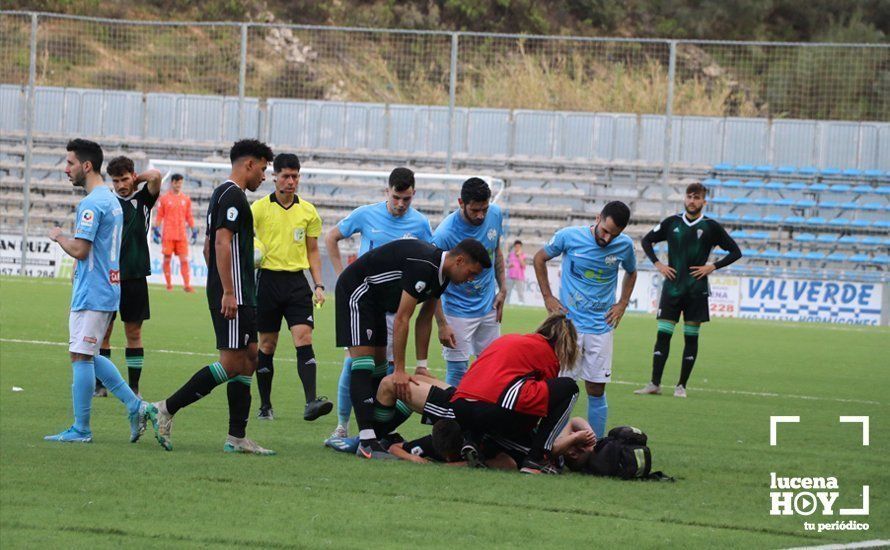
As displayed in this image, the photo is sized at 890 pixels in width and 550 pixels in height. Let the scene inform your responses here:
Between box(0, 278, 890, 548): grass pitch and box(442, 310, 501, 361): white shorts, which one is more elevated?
box(442, 310, 501, 361): white shorts

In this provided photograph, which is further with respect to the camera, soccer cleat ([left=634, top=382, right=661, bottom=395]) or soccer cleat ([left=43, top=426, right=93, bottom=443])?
soccer cleat ([left=634, top=382, right=661, bottom=395])

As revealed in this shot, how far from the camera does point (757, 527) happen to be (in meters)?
6.70

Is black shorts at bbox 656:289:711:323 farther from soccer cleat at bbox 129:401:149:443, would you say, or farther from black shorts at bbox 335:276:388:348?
soccer cleat at bbox 129:401:149:443

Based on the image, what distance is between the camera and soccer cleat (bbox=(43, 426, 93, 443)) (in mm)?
8633

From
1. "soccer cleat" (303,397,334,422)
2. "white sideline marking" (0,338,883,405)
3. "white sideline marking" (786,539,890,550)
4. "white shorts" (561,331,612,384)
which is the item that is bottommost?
"white sideline marking" (0,338,883,405)

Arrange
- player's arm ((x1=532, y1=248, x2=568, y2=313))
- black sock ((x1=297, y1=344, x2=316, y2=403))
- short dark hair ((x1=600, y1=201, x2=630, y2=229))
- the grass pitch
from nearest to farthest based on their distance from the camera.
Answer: the grass pitch, short dark hair ((x1=600, y1=201, x2=630, y2=229)), player's arm ((x1=532, y1=248, x2=568, y2=313)), black sock ((x1=297, y1=344, x2=316, y2=403))

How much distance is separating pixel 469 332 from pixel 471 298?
0.26m

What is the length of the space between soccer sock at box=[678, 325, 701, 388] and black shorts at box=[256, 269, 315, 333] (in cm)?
465

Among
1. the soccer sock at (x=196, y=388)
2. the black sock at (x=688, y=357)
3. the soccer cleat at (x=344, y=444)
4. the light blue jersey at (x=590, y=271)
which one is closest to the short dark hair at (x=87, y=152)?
the soccer sock at (x=196, y=388)

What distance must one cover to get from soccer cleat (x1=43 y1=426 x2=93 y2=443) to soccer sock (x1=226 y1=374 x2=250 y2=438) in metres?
1.01

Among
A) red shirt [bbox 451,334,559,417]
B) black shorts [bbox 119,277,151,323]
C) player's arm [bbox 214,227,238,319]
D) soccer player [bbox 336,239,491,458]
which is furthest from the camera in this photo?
black shorts [bbox 119,277,151,323]

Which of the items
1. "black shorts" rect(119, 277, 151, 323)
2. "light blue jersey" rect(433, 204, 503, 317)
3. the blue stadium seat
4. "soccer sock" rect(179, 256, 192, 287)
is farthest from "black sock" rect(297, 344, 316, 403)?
the blue stadium seat

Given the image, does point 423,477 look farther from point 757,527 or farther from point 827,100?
point 827,100

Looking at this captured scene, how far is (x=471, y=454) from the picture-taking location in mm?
8281
